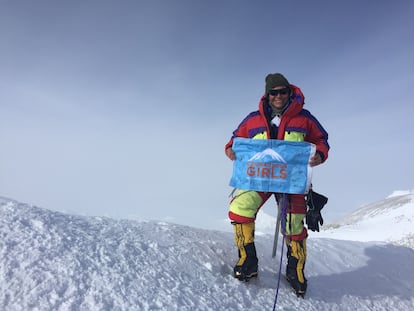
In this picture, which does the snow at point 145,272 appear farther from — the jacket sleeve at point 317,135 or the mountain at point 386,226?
the mountain at point 386,226

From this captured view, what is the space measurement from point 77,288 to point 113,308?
31cm

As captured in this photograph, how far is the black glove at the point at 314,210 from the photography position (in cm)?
390

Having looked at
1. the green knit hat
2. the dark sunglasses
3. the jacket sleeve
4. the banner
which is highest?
the green knit hat

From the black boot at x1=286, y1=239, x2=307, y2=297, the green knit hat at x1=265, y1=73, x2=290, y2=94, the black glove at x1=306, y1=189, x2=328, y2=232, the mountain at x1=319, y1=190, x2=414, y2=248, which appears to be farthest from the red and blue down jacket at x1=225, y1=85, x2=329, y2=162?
the mountain at x1=319, y1=190, x2=414, y2=248

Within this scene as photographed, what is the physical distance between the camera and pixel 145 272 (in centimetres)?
292

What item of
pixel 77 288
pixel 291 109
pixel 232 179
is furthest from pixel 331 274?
pixel 77 288

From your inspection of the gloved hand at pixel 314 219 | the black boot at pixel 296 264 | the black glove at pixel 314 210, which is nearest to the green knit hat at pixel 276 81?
the black glove at pixel 314 210

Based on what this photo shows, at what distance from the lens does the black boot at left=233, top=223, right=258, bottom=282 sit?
358 cm

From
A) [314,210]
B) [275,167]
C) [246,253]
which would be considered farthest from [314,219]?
[246,253]

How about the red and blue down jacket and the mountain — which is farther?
the mountain

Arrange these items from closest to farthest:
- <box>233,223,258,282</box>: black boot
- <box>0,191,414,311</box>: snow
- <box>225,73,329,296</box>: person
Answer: <box>0,191,414,311</box>: snow → <box>233,223,258,282</box>: black boot → <box>225,73,329,296</box>: person

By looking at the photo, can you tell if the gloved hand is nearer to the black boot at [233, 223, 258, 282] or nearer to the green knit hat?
the black boot at [233, 223, 258, 282]

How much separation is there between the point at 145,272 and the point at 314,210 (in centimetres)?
216

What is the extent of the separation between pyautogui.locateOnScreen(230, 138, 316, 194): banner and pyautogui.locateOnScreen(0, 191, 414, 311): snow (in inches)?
42.0
